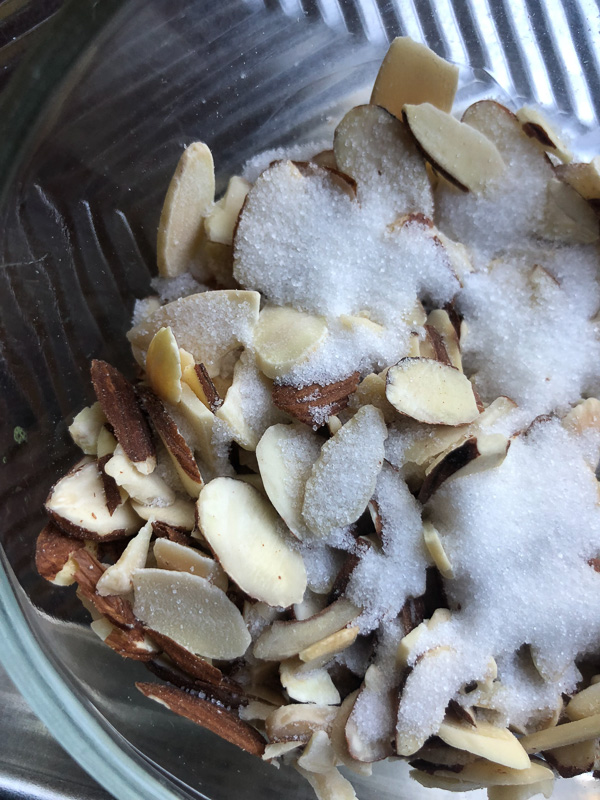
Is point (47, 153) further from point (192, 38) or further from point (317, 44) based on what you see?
point (317, 44)

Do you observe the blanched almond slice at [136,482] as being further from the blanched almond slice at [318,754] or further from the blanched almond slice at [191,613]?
the blanched almond slice at [318,754]

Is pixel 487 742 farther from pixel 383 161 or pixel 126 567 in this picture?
pixel 383 161

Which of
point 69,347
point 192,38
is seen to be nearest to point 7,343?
point 69,347

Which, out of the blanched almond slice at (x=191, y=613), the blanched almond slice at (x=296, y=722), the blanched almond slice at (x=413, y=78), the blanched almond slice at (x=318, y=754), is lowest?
Result: the blanched almond slice at (x=318, y=754)

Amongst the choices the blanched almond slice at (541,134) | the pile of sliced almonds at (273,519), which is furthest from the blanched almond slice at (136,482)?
the blanched almond slice at (541,134)

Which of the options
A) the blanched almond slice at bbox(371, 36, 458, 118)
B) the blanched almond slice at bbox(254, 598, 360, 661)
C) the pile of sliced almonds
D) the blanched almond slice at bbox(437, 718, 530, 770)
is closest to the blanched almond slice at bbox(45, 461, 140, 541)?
the pile of sliced almonds

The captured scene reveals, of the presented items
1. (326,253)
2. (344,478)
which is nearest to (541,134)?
(326,253)
